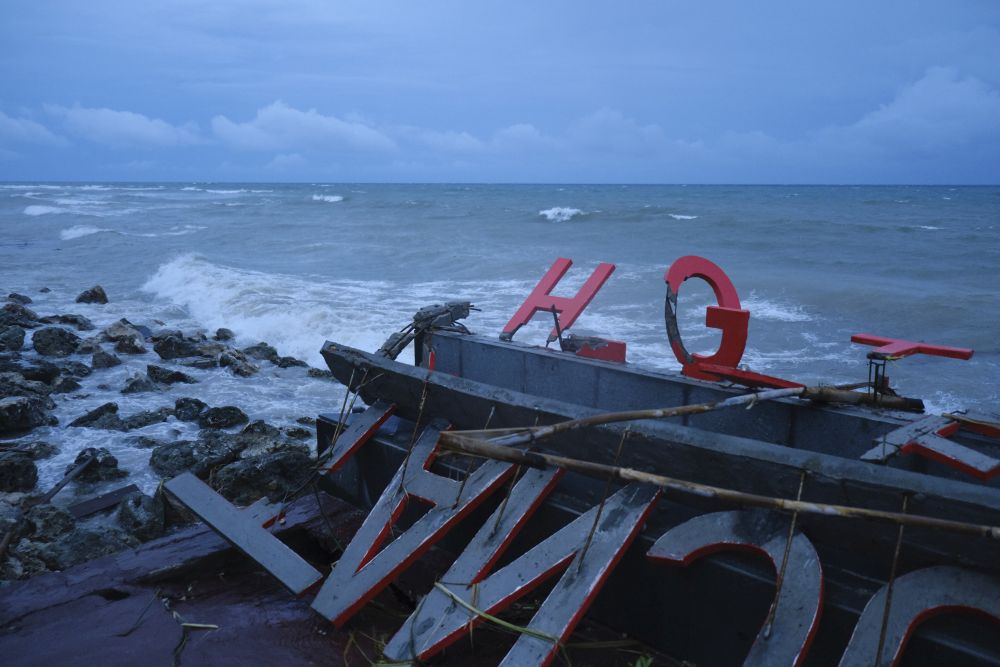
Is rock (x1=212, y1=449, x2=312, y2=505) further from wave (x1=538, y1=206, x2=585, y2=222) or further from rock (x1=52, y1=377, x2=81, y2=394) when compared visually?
wave (x1=538, y1=206, x2=585, y2=222)

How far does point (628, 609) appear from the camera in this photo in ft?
12.7

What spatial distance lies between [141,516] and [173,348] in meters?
8.15

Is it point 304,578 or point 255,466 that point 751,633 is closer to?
point 304,578

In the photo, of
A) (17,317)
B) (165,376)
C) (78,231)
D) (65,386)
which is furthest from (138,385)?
(78,231)

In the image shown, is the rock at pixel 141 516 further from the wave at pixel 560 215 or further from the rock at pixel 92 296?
the wave at pixel 560 215


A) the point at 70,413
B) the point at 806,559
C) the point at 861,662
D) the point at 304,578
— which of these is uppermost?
the point at 806,559

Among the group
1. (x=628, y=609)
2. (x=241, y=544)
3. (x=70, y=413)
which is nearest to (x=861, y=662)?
(x=628, y=609)

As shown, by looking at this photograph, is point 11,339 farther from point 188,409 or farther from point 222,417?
point 222,417

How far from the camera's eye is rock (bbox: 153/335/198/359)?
14.0 m

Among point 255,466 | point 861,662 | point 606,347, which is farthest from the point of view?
point 255,466

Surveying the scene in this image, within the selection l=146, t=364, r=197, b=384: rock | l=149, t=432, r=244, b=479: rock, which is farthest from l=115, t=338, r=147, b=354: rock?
l=149, t=432, r=244, b=479: rock

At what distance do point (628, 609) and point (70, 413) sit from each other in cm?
951

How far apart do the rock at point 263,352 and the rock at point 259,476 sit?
22.3ft

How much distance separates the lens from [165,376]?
1227cm
